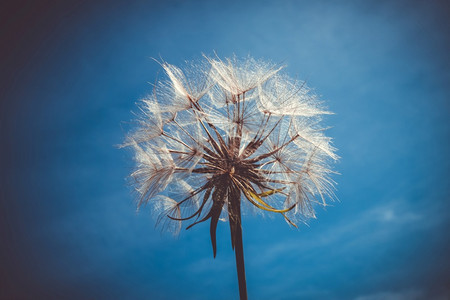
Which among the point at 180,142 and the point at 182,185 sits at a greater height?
the point at 180,142

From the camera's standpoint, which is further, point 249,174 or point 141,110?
point 141,110

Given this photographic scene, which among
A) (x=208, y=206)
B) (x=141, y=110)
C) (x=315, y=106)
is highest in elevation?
(x=141, y=110)

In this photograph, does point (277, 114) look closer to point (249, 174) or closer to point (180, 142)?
point (249, 174)

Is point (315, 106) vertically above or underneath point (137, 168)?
above

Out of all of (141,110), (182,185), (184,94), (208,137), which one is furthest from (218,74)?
(182,185)

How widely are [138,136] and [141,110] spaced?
49 centimetres

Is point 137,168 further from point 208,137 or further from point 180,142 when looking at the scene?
point 208,137

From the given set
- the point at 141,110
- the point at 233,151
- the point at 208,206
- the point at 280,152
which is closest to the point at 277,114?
the point at 280,152

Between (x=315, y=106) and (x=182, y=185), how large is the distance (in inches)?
105

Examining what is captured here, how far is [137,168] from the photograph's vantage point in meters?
5.71

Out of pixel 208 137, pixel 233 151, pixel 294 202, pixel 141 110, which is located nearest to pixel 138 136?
pixel 141 110

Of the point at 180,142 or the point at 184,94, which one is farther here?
the point at 184,94

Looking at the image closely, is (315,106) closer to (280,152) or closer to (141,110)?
(280,152)

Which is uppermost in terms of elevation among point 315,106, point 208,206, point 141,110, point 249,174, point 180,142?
point 141,110
